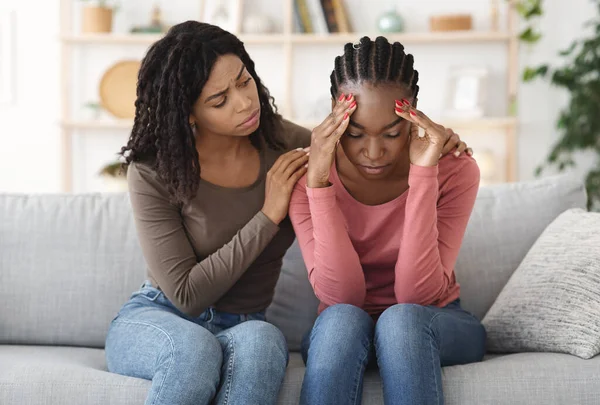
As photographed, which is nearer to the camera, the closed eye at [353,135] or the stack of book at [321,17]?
the closed eye at [353,135]

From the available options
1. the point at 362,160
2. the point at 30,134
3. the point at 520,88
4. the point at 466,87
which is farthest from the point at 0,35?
the point at 362,160

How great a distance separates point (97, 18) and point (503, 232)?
126 inches

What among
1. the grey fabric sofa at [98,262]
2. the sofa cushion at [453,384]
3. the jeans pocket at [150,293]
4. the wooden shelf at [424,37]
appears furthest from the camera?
the wooden shelf at [424,37]

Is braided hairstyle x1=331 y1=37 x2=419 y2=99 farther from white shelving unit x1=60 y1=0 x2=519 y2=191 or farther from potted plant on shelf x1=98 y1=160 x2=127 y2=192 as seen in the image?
white shelving unit x1=60 y1=0 x2=519 y2=191

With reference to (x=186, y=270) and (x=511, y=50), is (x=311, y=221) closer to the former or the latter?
(x=186, y=270)

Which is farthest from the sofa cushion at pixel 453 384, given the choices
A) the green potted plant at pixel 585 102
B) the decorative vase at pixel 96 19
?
the decorative vase at pixel 96 19

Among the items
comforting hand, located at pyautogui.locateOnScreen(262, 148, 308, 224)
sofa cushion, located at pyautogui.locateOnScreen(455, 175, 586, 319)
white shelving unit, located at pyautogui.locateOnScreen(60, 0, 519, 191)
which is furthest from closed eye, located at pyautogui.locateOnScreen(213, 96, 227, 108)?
white shelving unit, located at pyautogui.locateOnScreen(60, 0, 519, 191)

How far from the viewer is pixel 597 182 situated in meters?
3.59

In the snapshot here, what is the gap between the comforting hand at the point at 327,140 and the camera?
1527mm

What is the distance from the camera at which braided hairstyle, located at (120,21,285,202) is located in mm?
1666

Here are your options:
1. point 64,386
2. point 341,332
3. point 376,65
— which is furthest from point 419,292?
point 64,386

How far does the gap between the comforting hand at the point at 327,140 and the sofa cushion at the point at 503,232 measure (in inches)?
21.3

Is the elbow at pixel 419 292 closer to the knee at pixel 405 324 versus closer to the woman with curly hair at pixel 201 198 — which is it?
the knee at pixel 405 324

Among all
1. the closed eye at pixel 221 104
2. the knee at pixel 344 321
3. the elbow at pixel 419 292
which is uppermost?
the closed eye at pixel 221 104
